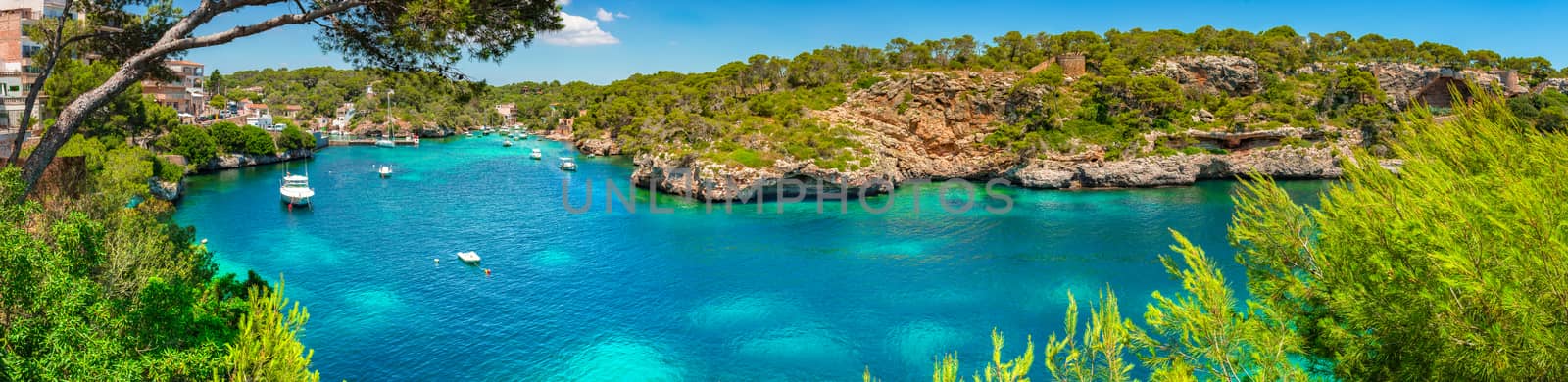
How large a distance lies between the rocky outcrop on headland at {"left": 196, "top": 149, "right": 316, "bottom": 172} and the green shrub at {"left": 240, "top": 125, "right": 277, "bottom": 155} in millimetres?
581

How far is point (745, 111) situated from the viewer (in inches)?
2591

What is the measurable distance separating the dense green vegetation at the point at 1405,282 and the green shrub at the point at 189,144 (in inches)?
2670

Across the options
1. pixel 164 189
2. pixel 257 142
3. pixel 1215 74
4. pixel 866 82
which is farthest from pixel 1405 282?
pixel 257 142

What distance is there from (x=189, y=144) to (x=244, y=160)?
7.79 metres

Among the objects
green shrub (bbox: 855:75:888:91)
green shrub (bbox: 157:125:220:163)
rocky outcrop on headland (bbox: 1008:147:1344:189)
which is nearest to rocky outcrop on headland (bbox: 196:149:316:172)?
green shrub (bbox: 157:125:220:163)

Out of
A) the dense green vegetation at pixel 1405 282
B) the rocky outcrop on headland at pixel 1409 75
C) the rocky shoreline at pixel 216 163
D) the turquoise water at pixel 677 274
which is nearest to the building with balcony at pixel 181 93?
the rocky shoreline at pixel 216 163

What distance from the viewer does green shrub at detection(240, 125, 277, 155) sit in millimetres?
64812

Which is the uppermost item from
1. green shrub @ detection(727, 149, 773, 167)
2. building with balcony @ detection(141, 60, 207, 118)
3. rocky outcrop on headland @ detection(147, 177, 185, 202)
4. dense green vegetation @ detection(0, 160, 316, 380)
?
building with balcony @ detection(141, 60, 207, 118)

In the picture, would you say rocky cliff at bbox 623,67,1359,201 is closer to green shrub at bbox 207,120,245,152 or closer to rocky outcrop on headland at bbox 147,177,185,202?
rocky outcrop on headland at bbox 147,177,185,202

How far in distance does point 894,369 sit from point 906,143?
42.4 meters

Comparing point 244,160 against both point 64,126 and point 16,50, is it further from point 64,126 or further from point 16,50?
point 64,126

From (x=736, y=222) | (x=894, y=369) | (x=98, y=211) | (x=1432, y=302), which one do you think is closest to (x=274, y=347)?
(x=98, y=211)

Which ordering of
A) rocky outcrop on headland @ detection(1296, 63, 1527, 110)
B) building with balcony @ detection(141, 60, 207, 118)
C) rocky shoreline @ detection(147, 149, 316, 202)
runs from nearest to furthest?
rocky shoreline @ detection(147, 149, 316, 202), building with balcony @ detection(141, 60, 207, 118), rocky outcrop on headland @ detection(1296, 63, 1527, 110)

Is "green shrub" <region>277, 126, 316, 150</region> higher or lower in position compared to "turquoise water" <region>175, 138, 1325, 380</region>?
higher
